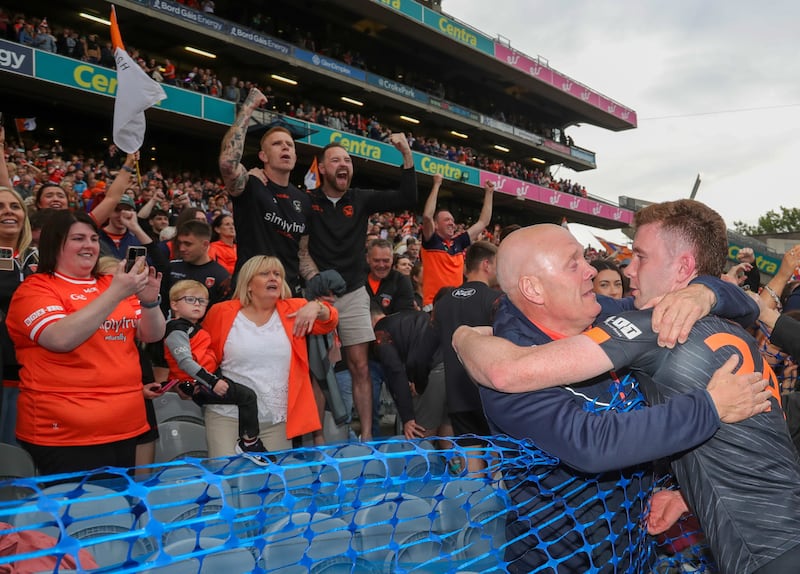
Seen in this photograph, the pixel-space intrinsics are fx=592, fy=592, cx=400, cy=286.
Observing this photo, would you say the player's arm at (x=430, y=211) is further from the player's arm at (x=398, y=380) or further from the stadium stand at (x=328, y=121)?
the stadium stand at (x=328, y=121)

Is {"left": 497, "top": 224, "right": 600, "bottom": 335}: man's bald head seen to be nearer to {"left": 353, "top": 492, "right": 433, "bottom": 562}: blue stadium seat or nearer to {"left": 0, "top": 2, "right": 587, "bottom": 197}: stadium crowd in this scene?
{"left": 353, "top": 492, "right": 433, "bottom": 562}: blue stadium seat

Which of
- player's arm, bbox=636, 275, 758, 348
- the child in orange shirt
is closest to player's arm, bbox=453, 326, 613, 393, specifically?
player's arm, bbox=636, 275, 758, 348

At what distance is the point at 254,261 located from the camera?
4125 mm

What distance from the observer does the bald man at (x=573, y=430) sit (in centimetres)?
163

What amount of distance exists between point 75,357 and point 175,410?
5.37ft

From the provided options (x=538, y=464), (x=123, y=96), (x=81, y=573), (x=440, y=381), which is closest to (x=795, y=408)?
(x=538, y=464)

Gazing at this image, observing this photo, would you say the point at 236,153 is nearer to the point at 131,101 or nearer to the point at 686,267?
the point at 131,101

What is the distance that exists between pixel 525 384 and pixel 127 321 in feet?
8.47

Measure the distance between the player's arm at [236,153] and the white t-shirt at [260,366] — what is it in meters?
0.99

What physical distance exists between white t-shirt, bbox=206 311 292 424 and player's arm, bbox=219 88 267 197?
0.99m

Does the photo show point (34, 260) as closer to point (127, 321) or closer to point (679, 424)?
point (127, 321)

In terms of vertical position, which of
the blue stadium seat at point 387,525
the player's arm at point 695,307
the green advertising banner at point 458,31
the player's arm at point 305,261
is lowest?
the blue stadium seat at point 387,525

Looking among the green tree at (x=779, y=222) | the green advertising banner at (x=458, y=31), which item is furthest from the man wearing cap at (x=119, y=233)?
the green tree at (x=779, y=222)

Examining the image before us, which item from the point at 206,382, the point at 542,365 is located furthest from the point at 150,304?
the point at 542,365
